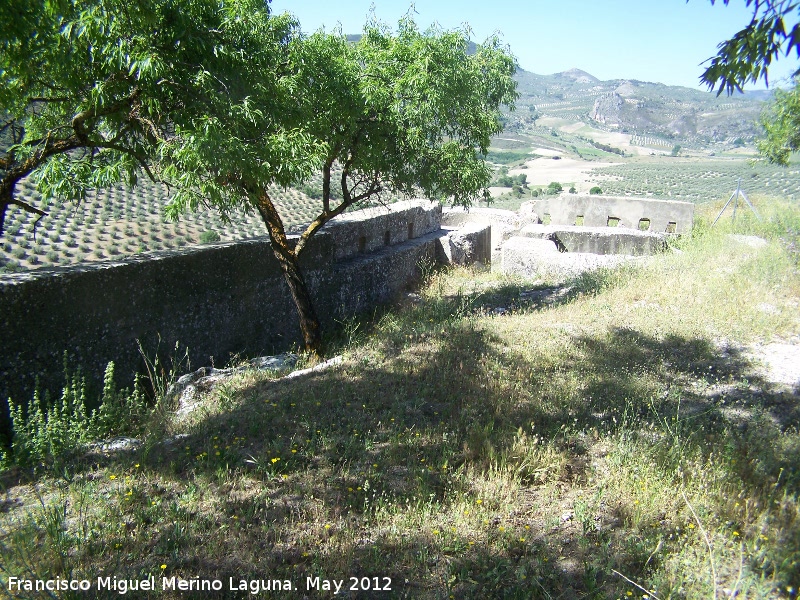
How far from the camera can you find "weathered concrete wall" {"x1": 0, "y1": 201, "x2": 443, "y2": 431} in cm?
488

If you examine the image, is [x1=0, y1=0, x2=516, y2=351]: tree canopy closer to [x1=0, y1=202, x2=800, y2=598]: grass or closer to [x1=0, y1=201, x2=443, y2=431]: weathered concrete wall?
[x1=0, y1=201, x2=443, y2=431]: weathered concrete wall

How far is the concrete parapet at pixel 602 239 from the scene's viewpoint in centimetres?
1179

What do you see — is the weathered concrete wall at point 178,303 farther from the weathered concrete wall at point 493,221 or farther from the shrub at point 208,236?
the shrub at point 208,236

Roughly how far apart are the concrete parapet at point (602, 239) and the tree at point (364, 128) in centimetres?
527

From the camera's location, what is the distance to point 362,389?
4.84 meters

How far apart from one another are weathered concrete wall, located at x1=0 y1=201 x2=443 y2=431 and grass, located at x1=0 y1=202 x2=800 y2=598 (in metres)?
1.25

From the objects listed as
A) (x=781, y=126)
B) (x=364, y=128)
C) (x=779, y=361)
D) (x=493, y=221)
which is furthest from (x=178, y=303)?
(x=781, y=126)

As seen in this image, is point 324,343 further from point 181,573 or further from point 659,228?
point 659,228

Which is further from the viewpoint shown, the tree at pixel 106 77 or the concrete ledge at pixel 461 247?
the concrete ledge at pixel 461 247

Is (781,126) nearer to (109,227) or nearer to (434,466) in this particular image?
(434,466)

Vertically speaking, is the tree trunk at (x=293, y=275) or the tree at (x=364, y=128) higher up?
the tree at (x=364, y=128)

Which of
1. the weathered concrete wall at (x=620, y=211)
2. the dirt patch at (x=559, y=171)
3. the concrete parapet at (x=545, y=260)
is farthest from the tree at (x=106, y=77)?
the dirt patch at (x=559, y=171)

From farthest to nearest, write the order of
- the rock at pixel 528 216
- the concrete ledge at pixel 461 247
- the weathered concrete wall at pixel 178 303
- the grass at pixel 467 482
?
the rock at pixel 528 216
the concrete ledge at pixel 461 247
the weathered concrete wall at pixel 178 303
the grass at pixel 467 482

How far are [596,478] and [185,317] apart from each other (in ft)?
16.2
